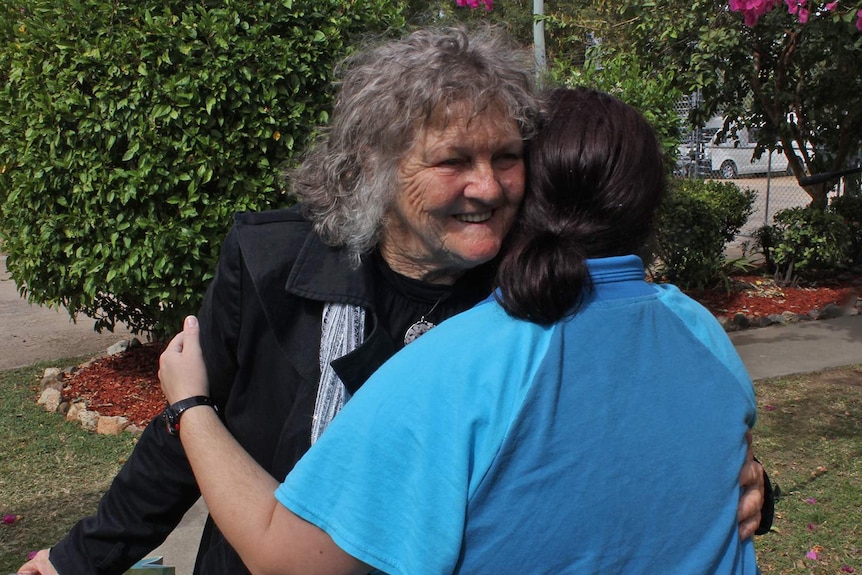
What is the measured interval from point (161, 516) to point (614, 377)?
1.10 m

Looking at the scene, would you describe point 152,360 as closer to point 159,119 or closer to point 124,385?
point 124,385

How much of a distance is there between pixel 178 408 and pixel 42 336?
23.7 feet

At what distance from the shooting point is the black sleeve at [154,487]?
1.78 meters

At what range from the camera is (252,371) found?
1779 millimetres

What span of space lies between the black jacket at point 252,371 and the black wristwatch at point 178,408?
12 cm

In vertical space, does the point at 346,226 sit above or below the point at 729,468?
above

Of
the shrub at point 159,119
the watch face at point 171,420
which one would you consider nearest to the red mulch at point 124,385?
→ the shrub at point 159,119

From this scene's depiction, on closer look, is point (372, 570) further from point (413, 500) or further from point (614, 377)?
point (614, 377)

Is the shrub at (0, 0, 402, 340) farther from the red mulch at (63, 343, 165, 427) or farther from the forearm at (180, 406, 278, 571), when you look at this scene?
the forearm at (180, 406, 278, 571)

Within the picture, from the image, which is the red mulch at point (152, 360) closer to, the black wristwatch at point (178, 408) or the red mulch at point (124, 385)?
the red mulch at point (124, 385)

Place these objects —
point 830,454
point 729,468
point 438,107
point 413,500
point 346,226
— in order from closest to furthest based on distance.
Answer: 1. point 413,500
2. point 729,468
3. point 438,107
4. point 346,226
5. point 830,454

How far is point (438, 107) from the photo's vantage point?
5.29 ft

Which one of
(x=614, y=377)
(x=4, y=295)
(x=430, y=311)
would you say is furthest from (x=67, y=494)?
(x=4, y=295)

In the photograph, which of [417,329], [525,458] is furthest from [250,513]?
[417,329]
